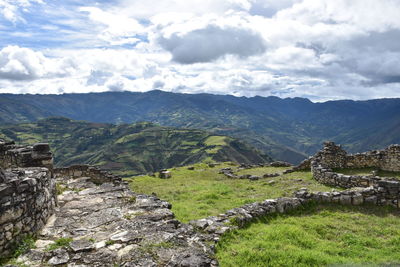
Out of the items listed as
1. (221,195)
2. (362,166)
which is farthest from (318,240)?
(362,166)

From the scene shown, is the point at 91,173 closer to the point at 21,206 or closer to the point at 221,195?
the point at 221,195

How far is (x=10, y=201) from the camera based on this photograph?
884 cm

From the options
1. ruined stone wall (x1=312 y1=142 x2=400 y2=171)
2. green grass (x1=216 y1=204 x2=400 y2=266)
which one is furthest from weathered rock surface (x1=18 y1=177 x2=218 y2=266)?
ruined stone wall (x1=312 y1=142 x2=400 y2=171)

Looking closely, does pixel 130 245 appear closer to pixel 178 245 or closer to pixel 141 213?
pixel 178 245

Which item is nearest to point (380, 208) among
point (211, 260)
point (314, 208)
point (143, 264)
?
point (314, 208)

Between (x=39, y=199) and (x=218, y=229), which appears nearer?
(x=39, y=199)

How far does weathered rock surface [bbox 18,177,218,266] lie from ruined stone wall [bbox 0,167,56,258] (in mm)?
588

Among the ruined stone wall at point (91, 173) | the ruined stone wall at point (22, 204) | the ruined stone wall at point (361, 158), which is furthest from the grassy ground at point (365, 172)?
the ruined stone wall at point (22, 204)

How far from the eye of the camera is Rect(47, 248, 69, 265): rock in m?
8.23

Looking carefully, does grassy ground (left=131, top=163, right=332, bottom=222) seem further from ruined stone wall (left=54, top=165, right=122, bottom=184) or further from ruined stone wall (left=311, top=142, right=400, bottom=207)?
ruined stone wall (left=54, top=165, right=122, bottom=184)

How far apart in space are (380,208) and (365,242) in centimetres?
598

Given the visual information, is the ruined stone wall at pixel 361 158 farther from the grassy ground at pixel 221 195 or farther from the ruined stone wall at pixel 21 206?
the ruined stone wall at pixel 21 206

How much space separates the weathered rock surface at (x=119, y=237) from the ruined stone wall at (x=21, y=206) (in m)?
0.59

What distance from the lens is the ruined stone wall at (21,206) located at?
28.1 feet
